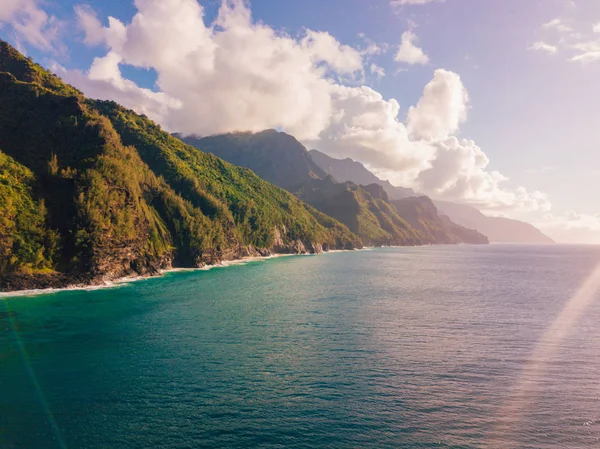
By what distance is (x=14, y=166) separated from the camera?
117500 mm

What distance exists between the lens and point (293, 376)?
1631 inches

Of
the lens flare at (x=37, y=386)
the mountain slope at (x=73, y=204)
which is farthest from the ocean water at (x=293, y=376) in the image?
the mountain slope at (x=73, y=204)

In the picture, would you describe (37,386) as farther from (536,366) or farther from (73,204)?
(73,204)

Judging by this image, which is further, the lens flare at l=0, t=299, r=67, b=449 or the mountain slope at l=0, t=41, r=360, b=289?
the mountain slope at l=0, t=41, r=360, b=289

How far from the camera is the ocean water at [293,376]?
97.9 feet

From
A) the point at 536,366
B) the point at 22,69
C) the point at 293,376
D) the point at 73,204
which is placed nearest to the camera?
the point at 293,376

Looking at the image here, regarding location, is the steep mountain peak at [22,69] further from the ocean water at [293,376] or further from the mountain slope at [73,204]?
the ocean water at [293,376]

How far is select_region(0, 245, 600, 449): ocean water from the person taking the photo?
29.8 meters

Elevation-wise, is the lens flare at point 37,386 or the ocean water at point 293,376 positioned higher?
the lens flare at point 37,386

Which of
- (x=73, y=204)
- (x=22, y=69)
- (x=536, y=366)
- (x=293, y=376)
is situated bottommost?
(x=536, y=366)

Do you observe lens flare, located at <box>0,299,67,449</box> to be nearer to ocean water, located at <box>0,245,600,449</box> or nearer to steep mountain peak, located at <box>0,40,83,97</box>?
ocean water, located at <box>0,245,600,449</box>

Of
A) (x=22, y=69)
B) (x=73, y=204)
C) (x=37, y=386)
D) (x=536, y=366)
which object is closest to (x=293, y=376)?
(x=37, y=386)

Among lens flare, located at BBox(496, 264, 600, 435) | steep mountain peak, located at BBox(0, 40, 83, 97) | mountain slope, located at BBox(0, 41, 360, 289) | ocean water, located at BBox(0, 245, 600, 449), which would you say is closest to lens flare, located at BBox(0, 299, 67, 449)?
ocean water, located at BBox(0, 245, 600, 449)

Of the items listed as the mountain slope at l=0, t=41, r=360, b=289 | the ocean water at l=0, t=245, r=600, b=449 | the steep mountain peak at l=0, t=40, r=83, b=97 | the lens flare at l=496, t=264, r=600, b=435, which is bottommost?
the lens flare at l=496, t=264, r=600, b=435
